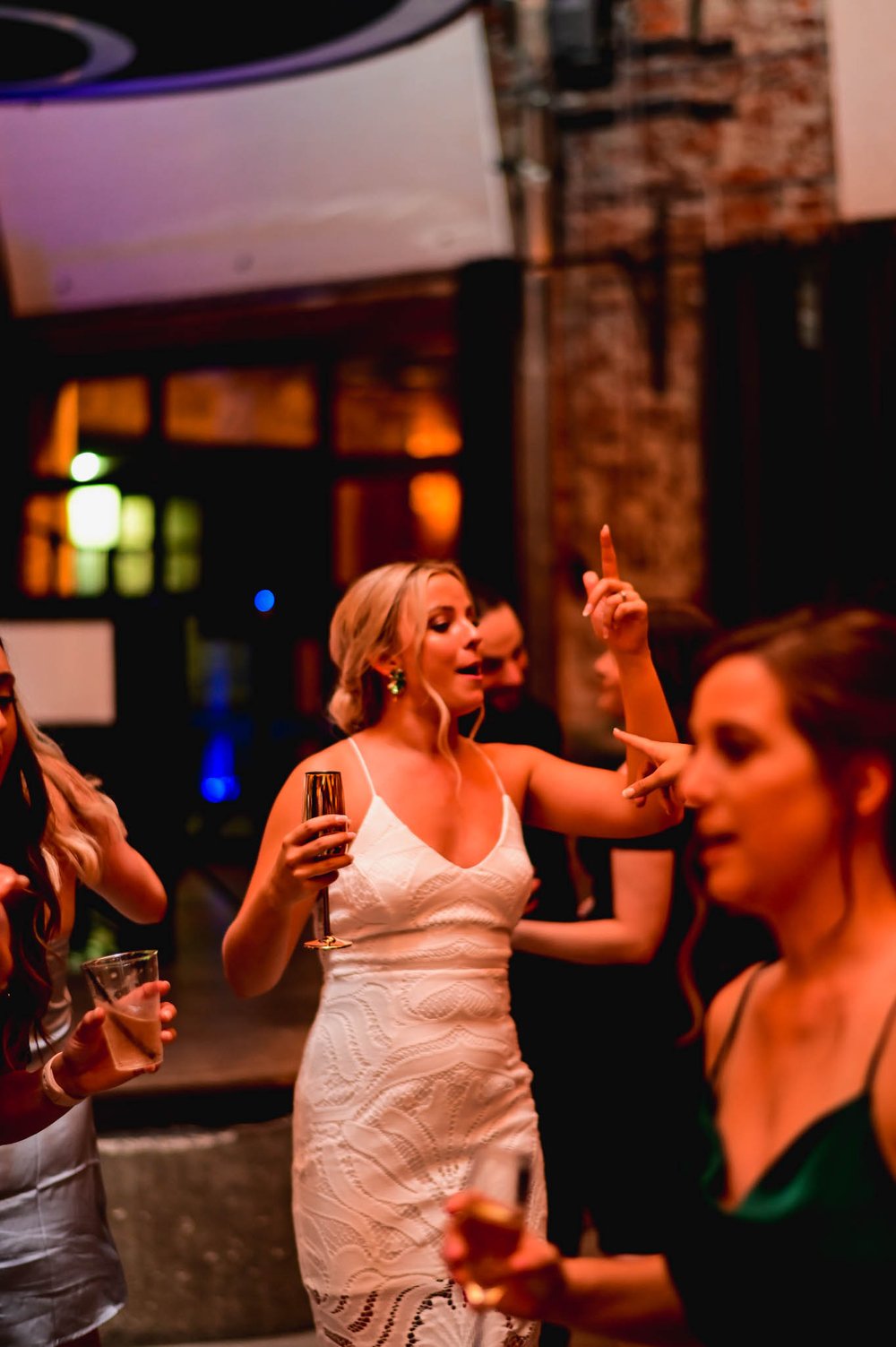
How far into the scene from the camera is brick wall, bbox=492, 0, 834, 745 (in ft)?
20.9

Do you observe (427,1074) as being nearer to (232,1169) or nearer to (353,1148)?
(353,1148)

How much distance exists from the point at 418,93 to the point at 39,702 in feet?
11.3

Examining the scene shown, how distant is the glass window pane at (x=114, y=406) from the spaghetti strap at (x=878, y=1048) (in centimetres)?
729

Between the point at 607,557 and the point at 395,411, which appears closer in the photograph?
the point at 607,557

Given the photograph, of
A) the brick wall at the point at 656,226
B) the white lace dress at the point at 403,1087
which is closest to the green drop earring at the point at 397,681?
the white lace dress at the point at 403,1087

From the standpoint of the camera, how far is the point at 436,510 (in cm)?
747

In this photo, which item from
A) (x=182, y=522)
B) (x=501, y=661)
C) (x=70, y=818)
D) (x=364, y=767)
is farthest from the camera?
(x=182, y=522)

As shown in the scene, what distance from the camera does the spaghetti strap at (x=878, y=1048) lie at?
3.59ft

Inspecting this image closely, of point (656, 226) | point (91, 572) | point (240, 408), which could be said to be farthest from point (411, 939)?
point (91, 572)

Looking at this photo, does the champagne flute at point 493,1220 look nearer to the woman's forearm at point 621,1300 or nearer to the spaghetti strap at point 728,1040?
the woman's forearm at point 621,1300

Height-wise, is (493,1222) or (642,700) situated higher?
(642,700)

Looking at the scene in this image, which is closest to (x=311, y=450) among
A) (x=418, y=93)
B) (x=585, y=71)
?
(x=418, y=93)

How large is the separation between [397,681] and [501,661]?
28.9 inches

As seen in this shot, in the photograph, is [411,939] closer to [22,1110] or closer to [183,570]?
[22,1110]
